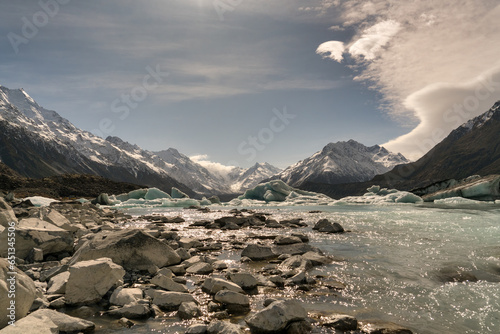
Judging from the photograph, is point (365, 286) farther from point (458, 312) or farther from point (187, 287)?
point (187, 287)

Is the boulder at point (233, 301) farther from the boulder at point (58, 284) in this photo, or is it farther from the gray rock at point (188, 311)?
the boulder at point (58, 284)

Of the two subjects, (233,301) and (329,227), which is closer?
(233,301)

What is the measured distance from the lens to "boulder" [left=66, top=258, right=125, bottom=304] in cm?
714

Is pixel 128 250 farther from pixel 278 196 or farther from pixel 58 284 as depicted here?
pixel 278 196

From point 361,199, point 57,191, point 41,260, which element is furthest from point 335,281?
point 57,191

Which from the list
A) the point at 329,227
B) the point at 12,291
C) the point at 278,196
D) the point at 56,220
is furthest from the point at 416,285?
the point at 278,196

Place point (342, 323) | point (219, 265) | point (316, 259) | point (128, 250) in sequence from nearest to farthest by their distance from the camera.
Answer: point (342, 323) < point (128, 250) < point (219, 265) < point (316, 259)

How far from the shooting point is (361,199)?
79625mm

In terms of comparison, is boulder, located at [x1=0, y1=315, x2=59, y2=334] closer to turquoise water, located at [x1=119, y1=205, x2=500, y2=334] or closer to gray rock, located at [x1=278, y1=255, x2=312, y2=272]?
turquoise water, located at [x1=119, y1=205, x2=500, y2=334]

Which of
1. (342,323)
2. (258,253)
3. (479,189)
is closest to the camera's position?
(342,323)

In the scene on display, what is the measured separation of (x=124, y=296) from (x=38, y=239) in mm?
6847

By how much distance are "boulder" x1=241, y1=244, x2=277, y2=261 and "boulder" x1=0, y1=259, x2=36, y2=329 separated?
330 inches

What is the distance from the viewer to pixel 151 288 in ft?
26.2

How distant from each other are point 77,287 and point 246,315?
437cm
